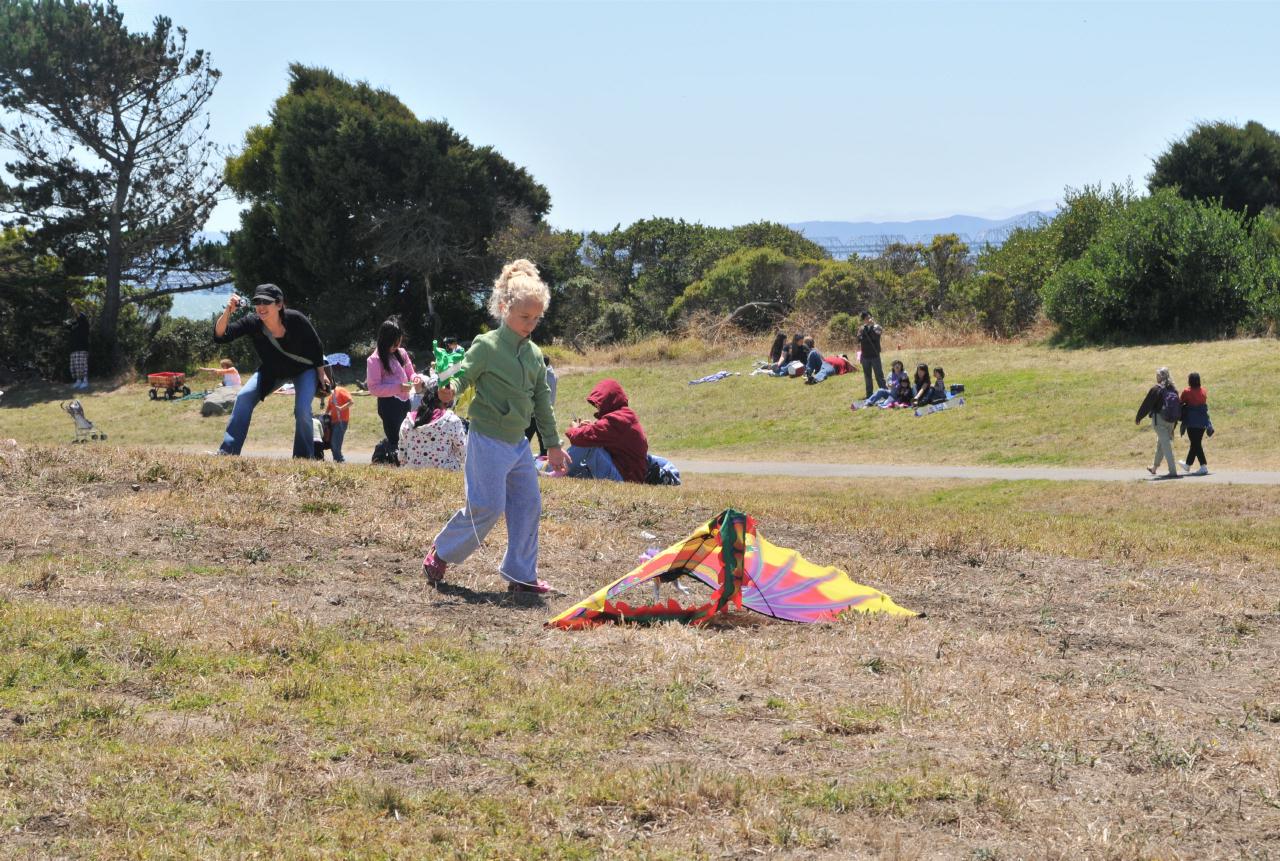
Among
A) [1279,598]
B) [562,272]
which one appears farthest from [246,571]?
[562,272]

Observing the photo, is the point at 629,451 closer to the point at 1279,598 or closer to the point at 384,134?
the point at 1279,598

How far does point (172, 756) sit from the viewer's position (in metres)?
4.43

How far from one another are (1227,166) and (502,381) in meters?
49.0

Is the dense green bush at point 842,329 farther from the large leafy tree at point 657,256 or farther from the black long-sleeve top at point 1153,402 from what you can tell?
the black long-sleeve top at point 1153,402

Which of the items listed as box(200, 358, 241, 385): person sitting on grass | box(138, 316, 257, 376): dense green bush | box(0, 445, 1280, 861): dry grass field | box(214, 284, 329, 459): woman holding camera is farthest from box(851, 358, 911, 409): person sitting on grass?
box(138, 316, 257, 376): dense green bush

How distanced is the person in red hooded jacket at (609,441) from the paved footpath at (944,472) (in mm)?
4159

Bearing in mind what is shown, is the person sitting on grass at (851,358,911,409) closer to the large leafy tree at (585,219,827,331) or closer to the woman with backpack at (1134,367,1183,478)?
the woman with backpack at (1134,367,1183,478)

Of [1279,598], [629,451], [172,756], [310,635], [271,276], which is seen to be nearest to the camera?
[172,756]

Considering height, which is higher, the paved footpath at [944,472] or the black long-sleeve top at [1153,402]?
the black long-sleeve top at [1153,402]

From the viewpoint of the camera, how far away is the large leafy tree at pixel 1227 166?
162 ft

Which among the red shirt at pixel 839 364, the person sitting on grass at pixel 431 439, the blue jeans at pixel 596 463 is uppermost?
the red shirt at pixel 839 364

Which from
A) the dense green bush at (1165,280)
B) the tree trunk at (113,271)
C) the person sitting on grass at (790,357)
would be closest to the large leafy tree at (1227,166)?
the dense green bush at (1165,280)

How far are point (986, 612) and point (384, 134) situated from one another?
1344 inches

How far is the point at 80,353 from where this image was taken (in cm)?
3841
